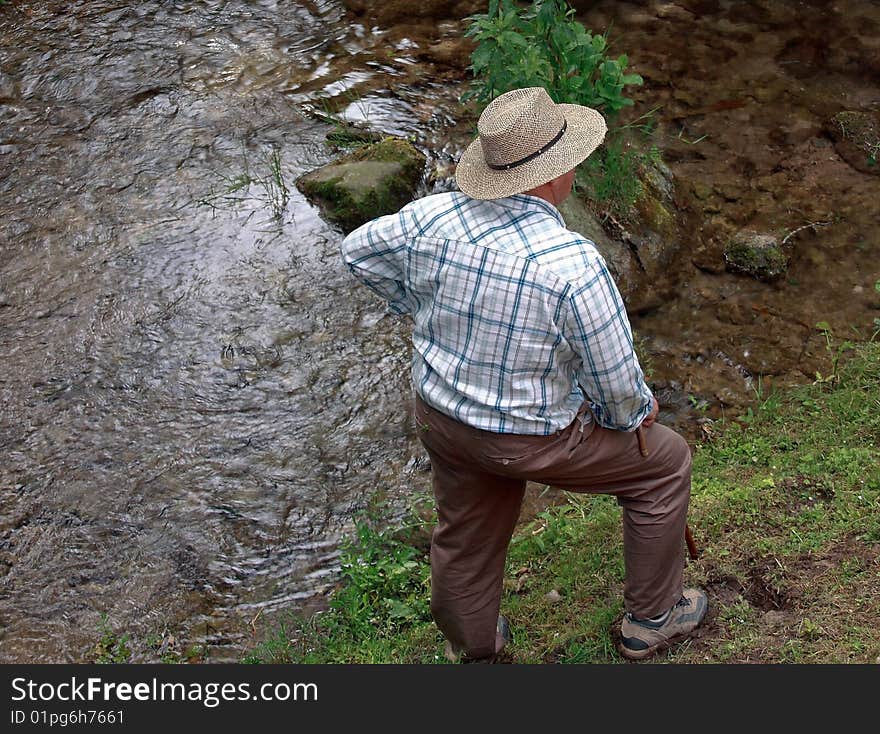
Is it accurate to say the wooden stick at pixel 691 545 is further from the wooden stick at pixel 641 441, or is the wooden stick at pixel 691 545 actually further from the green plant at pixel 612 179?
the green plant at pixel 612 179

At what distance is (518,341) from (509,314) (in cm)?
8

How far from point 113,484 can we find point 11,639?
0.86 m

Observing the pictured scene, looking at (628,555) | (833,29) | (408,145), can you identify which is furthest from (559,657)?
(833,29)

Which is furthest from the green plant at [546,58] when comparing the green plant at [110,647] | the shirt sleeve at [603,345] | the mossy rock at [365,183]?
the green plant at [110,647]

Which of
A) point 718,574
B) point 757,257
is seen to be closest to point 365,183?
point 757,257

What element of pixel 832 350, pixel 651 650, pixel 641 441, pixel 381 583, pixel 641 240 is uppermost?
pixel 641 441

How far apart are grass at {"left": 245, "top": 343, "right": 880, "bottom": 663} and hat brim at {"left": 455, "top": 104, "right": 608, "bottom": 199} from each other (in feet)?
5.68

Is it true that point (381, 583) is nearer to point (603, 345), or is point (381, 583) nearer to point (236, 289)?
point (603, 345)

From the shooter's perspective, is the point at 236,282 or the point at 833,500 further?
the point at 236,282

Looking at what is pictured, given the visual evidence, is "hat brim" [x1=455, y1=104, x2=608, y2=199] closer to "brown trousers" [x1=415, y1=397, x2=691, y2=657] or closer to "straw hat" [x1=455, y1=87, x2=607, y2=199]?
"straw hat" [x1=455, y1=87, x2=607, y2=199]

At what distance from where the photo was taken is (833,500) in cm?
386

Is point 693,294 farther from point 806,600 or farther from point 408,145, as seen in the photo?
point 806,600

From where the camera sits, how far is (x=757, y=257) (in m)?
5.61

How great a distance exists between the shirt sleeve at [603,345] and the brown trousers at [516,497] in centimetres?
14
